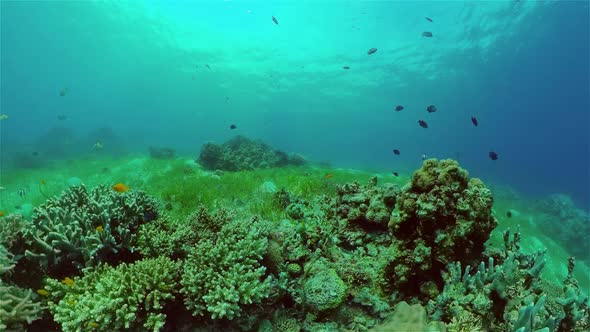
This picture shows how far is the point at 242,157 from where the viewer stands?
851 inches

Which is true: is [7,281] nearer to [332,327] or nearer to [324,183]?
[332,327]

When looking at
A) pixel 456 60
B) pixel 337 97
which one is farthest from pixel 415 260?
pixel 337 97

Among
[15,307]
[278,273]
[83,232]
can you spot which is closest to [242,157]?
[83,232]

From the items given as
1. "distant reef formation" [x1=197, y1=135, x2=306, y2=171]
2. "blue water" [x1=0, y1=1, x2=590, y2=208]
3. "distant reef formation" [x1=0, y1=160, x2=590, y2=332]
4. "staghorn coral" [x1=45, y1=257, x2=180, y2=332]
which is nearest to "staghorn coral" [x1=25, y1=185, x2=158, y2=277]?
"distant reef formation" [x1=0, y1=160, x2=590, y2=332]

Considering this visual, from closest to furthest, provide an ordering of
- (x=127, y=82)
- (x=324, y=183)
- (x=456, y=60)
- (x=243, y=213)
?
(x=243, y=213), (x=324, y=183), (x=456, y=60), (x=127, y=82)

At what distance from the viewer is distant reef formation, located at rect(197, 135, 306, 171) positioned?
788 inches

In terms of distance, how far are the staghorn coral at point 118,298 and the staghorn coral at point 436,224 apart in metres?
3.80

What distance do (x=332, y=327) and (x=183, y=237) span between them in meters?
3.05

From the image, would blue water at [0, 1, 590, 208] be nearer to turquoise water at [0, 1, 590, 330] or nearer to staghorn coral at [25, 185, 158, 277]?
turquoise water at [0, 1, 590, 330]

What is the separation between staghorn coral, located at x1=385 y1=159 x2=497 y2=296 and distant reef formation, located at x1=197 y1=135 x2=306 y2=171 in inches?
595

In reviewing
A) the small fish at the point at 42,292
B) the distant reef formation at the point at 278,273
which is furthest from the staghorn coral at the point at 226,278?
the small fish at the point at 42,292

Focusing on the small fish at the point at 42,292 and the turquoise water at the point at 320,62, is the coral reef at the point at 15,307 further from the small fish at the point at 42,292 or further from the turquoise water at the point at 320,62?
the turquoise water at the point at 320,62

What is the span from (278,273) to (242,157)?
1662 cm

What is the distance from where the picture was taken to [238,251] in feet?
17.0
